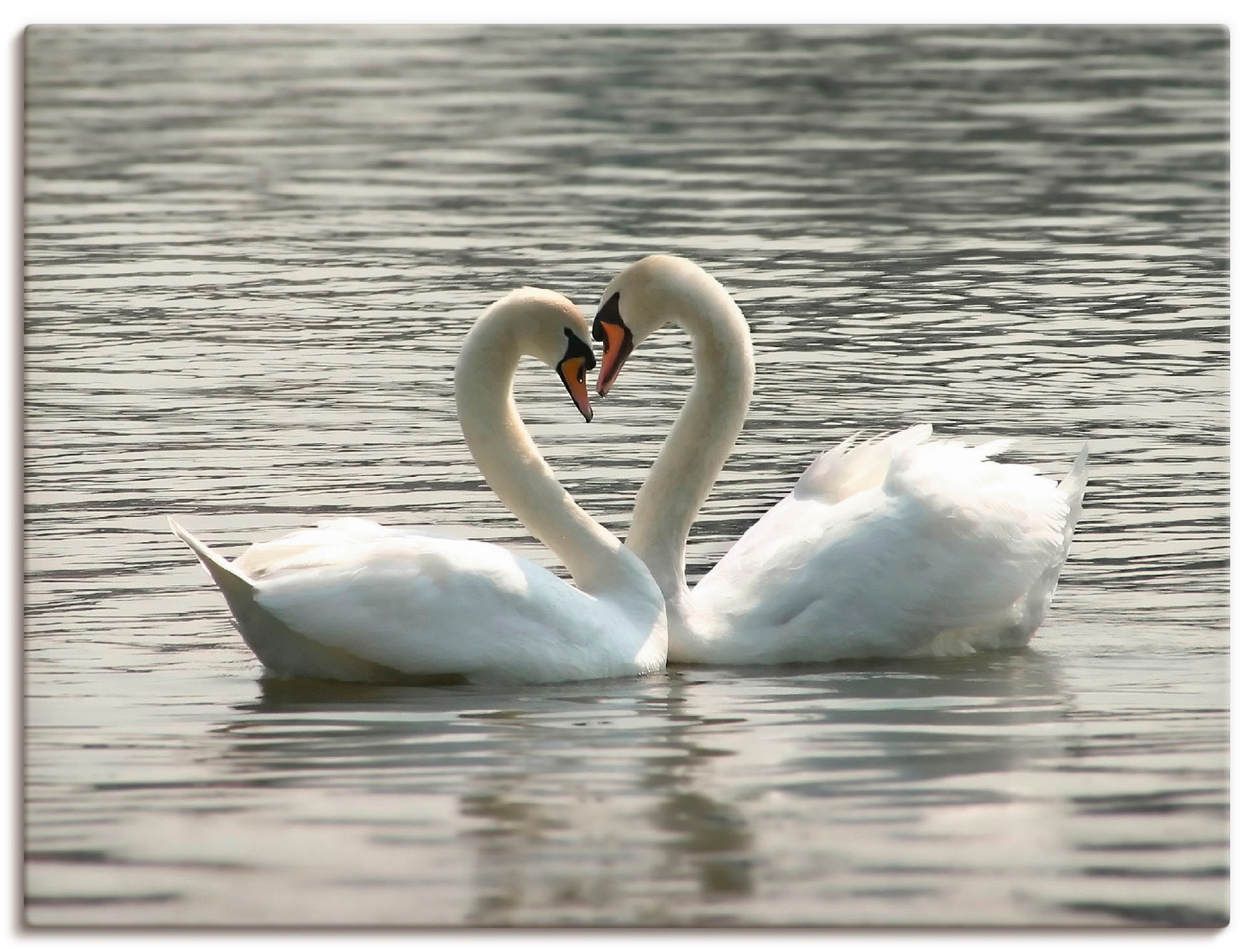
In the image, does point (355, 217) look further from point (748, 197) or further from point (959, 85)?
point (959, 85)

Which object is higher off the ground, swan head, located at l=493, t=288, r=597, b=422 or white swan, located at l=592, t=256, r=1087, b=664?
swan head, located at l=493, t=288, r=597, b=422

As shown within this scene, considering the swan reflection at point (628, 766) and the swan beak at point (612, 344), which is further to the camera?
the swan beak at point (612, 344)

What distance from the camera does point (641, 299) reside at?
8.00 m

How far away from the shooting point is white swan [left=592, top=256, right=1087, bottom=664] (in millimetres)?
7902

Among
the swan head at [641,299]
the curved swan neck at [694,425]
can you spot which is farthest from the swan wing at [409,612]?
the swan head at [641,299]

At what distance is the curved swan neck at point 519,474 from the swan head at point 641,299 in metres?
0.33

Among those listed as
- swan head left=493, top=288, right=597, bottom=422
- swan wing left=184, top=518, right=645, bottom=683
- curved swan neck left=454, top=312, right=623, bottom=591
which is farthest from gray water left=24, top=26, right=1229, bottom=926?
swan head left=493, top=288, right=597, bottom=422

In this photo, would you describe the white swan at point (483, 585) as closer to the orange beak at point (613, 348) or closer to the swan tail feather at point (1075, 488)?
the orange beak at point (613, 348)

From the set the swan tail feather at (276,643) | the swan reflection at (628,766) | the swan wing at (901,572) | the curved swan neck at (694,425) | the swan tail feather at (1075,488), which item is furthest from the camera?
the swan tail feather at (1075,488)

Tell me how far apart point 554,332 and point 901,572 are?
1.30 m

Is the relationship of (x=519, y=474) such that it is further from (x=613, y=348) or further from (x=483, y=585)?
(x=483, y=585)

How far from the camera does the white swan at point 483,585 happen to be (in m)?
7.23

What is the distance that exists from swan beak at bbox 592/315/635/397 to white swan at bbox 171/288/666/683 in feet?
0.67

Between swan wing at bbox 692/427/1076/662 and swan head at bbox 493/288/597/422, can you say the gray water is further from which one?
swan head at bbox 493/288/597/422
